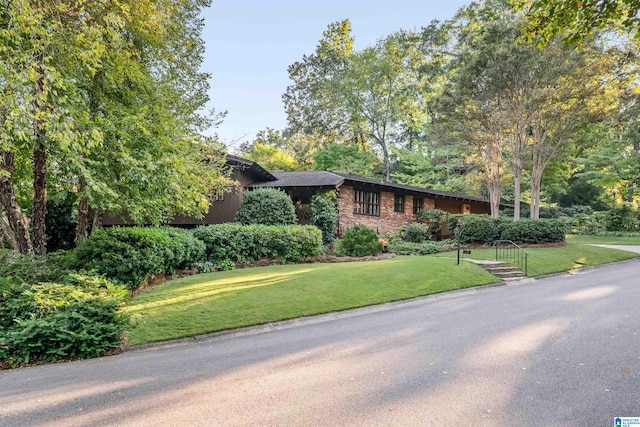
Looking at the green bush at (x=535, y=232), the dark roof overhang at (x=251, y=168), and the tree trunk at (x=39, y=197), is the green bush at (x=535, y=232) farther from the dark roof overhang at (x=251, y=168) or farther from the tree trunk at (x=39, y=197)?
the tree trunk at (x=39, y=197)

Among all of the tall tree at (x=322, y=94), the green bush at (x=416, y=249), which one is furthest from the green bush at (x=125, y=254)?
Answer: the tall tree at (x=322, y=94)

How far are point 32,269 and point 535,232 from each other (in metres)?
19.8

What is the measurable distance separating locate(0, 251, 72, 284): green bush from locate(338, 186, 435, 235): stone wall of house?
1368 centimetres

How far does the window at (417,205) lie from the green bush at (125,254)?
18062mm

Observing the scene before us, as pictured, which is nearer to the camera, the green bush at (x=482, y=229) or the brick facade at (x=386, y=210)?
the green bush at (x=482, y=229)

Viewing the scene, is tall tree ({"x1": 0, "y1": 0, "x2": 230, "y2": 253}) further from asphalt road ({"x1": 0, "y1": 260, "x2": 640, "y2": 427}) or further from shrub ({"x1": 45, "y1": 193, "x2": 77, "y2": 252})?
shrub ({"x1": 45, "y1": 193, "x2": 77, "y2": 252})

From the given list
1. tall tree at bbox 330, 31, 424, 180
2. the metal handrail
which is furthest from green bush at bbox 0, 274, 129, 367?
tall tree at bbox 330, 31, 424, 180

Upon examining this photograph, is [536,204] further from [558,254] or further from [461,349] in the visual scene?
[461,349]

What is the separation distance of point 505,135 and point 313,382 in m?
23.7

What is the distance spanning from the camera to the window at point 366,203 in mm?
21594

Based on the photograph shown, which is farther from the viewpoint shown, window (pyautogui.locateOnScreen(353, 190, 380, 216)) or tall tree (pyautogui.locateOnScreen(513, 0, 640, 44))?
window (pyautogui.locateOnScreen(353, 190, 380, 216))

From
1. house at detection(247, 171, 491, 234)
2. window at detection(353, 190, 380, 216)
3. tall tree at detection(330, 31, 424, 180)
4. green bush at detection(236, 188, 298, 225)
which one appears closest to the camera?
green bush at detection(236, 188, 298, 225)

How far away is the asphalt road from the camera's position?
3.72 metres

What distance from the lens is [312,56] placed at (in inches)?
1679
